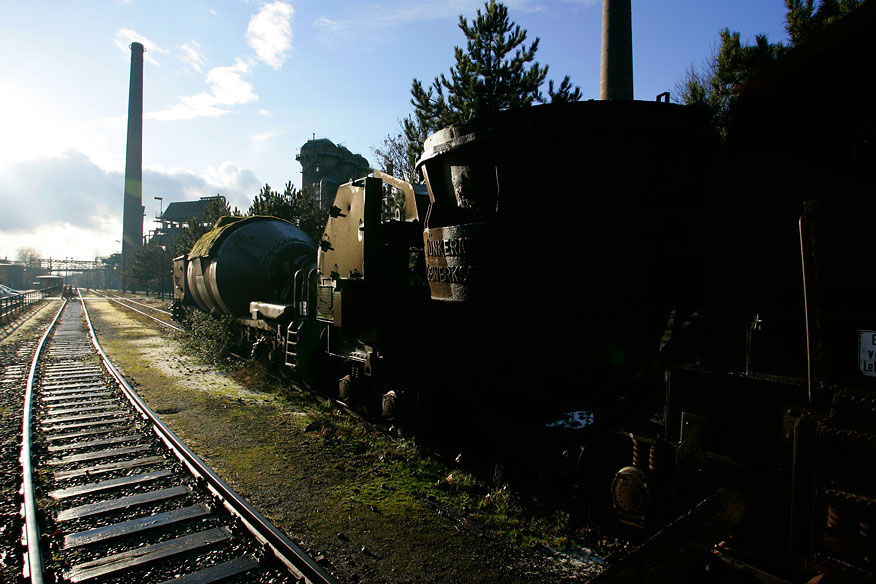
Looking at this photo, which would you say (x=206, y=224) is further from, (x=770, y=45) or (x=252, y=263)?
(x=770, y=45)

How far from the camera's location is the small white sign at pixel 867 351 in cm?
208

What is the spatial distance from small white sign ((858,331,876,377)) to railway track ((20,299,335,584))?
3274mm

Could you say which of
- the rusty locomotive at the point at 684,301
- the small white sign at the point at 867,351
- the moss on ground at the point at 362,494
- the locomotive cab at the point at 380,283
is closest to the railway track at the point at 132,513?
the moss on ground at the point at 362,494

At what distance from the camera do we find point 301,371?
895cm

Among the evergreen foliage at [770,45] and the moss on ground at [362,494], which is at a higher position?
the evergreen foliage at [770,45]

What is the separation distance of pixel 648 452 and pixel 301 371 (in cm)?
665

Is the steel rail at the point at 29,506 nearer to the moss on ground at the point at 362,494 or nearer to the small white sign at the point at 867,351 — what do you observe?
the moss on ground at the point at 362,494

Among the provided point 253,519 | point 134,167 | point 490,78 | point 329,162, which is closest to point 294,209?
point 490,78

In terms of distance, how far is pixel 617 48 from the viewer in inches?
755

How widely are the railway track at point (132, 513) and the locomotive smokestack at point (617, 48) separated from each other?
61.3 ft

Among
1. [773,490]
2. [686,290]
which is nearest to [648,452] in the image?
[773,490]

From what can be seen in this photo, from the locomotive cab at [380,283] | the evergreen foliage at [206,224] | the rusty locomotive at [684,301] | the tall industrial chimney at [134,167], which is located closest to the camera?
the rusty locomotive at [684,301]

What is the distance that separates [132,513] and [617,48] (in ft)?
67.5

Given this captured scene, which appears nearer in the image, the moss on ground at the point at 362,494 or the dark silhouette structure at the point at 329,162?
the moss on ground at the point at 362,494
